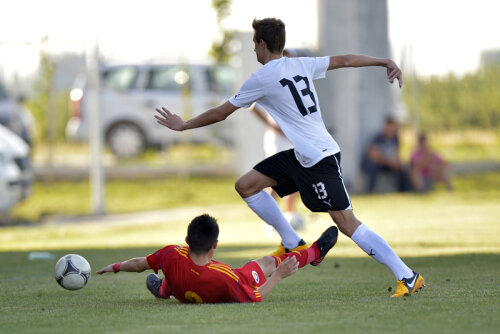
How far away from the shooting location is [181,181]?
23031mm

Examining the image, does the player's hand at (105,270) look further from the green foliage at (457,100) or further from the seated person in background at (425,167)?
the green foliage at (457,100)

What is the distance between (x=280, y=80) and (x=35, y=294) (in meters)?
2.76

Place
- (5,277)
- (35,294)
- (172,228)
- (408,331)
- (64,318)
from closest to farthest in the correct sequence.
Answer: (408,331), (64,318), (35,294), (5,277), (172,228)

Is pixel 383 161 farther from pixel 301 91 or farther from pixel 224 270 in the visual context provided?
pixel 224 270

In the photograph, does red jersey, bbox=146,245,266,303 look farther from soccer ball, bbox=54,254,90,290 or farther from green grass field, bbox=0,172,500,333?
soccer ball, bbox=54,254,90,290

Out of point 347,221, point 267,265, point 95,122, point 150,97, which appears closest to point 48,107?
point 150,97

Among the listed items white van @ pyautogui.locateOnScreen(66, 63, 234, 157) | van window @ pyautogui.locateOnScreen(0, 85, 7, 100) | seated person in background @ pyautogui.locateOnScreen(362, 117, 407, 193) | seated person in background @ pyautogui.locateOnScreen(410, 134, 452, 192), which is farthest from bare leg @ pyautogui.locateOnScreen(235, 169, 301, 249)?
white van @ pyautogui.locateOnScreen(66, 63, 234, 157)

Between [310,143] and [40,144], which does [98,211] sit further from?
[310,143]

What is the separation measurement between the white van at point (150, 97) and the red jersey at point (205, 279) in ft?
53.6

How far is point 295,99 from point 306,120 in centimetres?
19

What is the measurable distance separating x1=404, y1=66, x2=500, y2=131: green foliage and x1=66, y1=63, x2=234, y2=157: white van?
5145 millimetres

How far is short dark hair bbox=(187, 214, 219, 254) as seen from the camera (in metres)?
6.67

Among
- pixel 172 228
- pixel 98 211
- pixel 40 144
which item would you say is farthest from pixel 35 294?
pixel 40 144

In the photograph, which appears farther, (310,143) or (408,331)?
(310,143)
